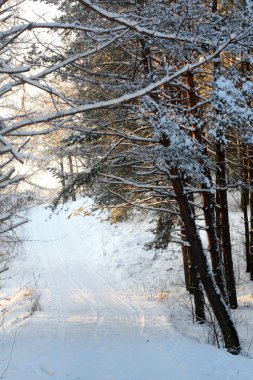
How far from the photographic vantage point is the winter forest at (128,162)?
4598 millimetres

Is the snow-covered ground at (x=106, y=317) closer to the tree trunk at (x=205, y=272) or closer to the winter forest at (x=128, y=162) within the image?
the winter forest at (x=128, y=162)

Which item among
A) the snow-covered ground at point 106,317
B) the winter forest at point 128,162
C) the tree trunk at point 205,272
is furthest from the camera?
the tree trunk at point 205,272

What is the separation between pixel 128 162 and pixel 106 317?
13.2ft

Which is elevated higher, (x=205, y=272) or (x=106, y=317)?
(x=205, y=272)

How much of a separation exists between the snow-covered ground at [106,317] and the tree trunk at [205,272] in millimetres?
577

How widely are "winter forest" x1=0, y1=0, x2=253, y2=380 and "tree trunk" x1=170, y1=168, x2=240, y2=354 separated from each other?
0.02m

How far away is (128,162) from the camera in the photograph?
848cm

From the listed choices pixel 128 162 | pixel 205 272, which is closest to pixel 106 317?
pixel 205 272

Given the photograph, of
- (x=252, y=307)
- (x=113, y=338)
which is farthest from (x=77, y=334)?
(x=252, y=307)

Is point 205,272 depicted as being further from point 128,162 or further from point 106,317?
point 106,317

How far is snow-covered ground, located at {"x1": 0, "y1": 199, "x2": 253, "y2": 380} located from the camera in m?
5.52

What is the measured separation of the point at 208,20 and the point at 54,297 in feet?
31.4

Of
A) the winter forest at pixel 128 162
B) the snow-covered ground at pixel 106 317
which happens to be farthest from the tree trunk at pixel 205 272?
the snow-covered ground at pixel 106 317

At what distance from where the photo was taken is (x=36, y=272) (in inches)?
674
